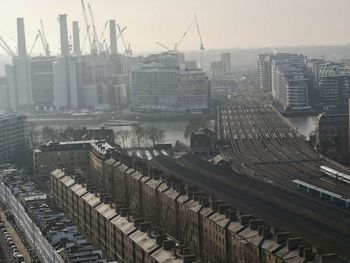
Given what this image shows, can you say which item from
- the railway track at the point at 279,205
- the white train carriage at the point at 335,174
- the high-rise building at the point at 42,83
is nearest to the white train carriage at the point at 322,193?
the railway track at the point at 279,205

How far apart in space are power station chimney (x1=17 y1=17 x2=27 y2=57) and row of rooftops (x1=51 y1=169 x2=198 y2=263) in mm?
26343

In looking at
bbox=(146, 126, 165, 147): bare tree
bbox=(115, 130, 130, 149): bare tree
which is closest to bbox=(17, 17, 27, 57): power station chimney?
bbox=(115, 130, 130, 149): bare tree

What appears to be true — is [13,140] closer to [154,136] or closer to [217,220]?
[154,136]

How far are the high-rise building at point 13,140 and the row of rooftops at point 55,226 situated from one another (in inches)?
207

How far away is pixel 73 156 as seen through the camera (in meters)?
16.5

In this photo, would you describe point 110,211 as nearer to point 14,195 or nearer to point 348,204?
point 14,195

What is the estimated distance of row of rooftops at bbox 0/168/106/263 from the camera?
845 cm

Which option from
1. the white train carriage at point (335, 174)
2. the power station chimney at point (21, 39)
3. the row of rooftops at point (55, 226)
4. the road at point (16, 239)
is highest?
the power station chimney at point (21, 39)

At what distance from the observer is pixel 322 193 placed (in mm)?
12883

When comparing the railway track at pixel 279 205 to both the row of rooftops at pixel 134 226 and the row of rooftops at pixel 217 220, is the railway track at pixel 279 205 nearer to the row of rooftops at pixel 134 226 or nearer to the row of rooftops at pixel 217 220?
the row of rooftops at pixel 217 220

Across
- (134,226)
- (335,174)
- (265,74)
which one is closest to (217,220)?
(134,226)

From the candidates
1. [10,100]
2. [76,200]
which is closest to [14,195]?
[76,200]

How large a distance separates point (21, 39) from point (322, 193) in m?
28.9

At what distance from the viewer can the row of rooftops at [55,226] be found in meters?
8.45
